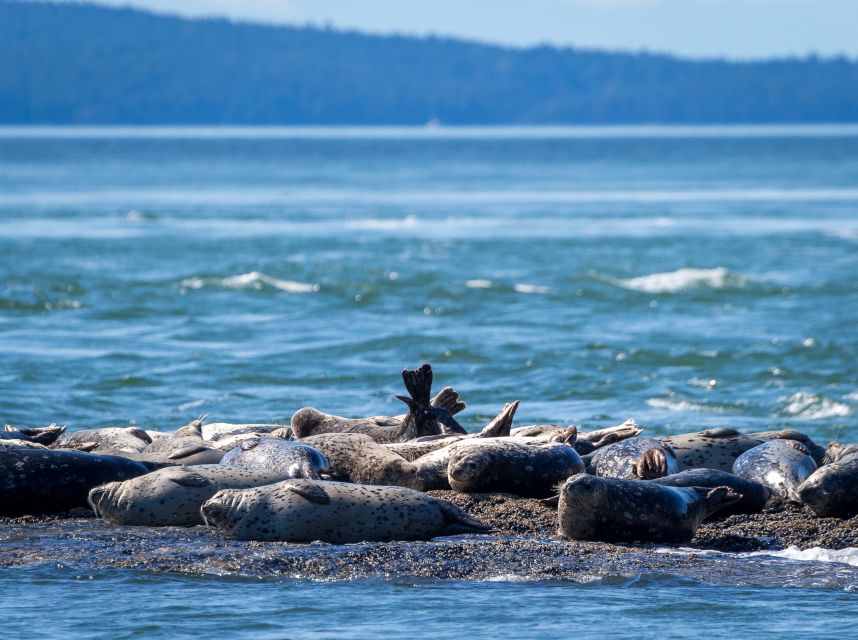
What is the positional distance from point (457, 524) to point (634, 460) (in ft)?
5.28

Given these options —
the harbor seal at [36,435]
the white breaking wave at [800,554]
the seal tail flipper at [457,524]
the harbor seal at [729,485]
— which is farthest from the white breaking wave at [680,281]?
the white breaking wave at [800,554]

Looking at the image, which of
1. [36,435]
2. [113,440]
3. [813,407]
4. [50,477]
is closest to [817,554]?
[50,477]

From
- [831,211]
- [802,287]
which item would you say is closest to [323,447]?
[802,287]

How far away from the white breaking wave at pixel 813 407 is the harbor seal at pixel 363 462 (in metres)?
7.36

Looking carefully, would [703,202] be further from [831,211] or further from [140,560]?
[140,560]

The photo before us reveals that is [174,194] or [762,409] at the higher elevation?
[174,194]

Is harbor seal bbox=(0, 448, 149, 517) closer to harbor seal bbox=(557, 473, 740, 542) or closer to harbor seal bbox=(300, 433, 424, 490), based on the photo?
harbor seal bbox=(300, 433, 424, 490)

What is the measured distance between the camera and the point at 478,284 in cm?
2877

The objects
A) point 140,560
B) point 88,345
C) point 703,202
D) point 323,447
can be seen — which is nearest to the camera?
point 140,560

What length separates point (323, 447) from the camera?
33.5 ft

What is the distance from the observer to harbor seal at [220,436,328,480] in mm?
9547

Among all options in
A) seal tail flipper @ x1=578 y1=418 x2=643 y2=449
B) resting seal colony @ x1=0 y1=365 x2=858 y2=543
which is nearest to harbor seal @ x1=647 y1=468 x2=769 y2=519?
resting seal colony @ x1=0 y1=365 x2=858 y2=543

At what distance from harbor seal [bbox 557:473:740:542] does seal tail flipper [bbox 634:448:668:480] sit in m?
1.00

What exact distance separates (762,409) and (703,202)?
43329 mm
